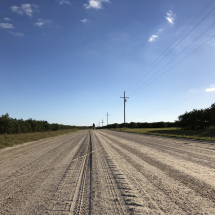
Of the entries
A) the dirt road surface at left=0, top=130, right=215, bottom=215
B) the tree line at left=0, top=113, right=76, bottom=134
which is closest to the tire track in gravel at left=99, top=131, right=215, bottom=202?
the dirt road surface at left=0, top=130, right=215, bottom=215

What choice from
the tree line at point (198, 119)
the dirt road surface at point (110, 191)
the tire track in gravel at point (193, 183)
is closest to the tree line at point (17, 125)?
the dirt road surface at point (110, 191)

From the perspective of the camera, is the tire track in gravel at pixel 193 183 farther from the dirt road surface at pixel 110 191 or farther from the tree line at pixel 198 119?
the tree line at pixel 198 119

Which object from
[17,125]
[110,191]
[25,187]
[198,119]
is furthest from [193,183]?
[17,125]

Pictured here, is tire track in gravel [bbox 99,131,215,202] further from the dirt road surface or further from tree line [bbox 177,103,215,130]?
tree line [bbox 177,103,215,130]

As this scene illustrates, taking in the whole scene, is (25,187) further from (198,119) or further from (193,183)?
(198,119)

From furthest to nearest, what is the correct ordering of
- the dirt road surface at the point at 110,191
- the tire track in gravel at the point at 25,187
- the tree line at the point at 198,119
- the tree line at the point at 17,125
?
the tree line at the point at 17,125 → the tree line at the point at 198,119 → the tire track in gravel at the point at 25,187 → the dirt road surface at the point at 110,191

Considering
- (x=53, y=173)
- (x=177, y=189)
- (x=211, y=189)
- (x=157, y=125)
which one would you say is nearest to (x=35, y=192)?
(x=53, y=173)

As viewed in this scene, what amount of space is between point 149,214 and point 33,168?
16.1 ft

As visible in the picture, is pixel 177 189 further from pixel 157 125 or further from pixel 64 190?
pixel 157 125

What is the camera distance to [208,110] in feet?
113

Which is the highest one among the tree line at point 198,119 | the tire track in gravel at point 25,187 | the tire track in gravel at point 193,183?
the tree line at point 198,119

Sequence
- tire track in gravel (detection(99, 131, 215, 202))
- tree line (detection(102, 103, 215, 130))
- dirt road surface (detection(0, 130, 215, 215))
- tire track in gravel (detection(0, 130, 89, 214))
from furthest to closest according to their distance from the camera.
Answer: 1. tree line (detection(102, 103, 215, 130))
2. tire track in gravel (detection(99, 131, 215, 202))
3. tire track in gravel (detection(0, 130, 89, 214))
4. dirt road surface (detection(0, 130, 215, 215))

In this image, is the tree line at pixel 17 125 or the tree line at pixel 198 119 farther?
the tree line at pixel 17 125

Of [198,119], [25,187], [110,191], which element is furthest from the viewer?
[198,119]
